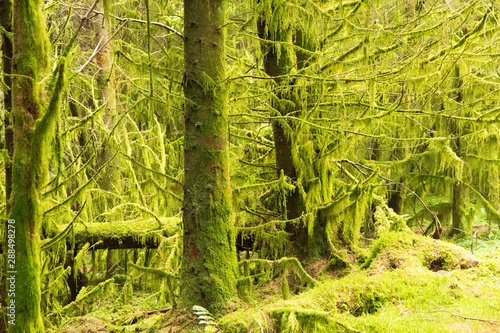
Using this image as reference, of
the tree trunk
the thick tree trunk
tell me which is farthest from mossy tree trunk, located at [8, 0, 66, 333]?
the tree trunk

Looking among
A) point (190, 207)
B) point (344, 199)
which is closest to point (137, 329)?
point (190, 207)

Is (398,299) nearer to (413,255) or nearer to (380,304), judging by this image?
(380,304)

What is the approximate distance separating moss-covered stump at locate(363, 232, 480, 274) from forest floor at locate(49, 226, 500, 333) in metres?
0.01

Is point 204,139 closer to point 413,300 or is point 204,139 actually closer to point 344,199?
point 344,199

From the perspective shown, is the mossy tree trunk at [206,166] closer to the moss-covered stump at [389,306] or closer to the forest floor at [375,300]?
the forest floor at [375,300]

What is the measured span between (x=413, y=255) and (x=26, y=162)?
5.27 meters

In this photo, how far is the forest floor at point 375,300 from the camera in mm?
3365

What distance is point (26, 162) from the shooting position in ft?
7.64

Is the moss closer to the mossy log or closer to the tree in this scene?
the tree

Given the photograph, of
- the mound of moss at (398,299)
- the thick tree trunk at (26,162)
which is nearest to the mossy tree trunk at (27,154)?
the thick tree trunk at (26,162)

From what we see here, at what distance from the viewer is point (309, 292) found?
4387mm

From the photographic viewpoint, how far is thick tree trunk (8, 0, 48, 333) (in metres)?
2.32

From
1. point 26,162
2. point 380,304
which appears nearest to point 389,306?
point 380,304

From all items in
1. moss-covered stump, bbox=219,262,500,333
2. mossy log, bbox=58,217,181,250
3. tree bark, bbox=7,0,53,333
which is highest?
A: tree bark, bbox=7,0,53,333
